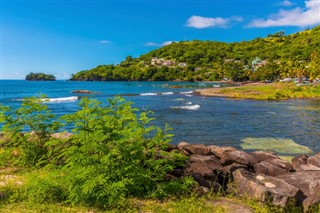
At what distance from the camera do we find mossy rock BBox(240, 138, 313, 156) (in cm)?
2143

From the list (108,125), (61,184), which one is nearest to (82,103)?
(108,125)

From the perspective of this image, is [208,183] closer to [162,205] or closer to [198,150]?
[162,205]

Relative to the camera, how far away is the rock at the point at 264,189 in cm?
962

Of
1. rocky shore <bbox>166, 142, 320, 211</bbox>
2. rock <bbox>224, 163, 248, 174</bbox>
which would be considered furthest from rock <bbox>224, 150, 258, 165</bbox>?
rock <bbox>224, 163, 248, 174</bbox>

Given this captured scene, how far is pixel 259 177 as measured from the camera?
11250 millimetres

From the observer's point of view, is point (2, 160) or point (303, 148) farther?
point (303, 148)

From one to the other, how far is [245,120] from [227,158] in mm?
22957

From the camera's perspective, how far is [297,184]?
11273 mm

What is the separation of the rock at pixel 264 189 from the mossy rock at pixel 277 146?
35.6 ft

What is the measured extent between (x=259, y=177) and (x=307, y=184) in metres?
1.75

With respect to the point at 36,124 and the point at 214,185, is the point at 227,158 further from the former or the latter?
the point at 36,124

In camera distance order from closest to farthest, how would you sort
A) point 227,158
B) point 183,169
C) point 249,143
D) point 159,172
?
point 159,172 → point 183,169 → point 227,158 → point 249,143

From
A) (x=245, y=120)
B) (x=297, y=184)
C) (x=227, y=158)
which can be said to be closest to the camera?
(x=297, y=184)

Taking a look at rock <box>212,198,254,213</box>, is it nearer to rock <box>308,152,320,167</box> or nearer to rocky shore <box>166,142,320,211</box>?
rocky shore <box>166,142,320,211</box>
